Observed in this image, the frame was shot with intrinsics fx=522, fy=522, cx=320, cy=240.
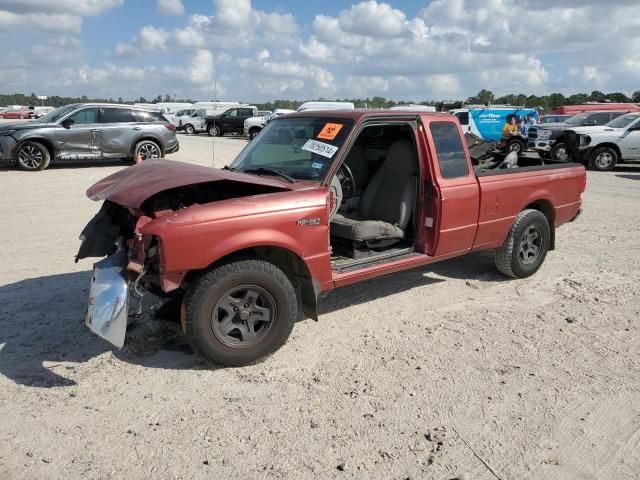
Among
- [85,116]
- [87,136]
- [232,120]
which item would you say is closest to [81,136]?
[87,136]

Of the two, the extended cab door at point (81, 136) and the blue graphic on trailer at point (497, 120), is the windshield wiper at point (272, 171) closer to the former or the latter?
the extended cab door at point (81, 136)

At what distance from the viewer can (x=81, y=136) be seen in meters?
13.7

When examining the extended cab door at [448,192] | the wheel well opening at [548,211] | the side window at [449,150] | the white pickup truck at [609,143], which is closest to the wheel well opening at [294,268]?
the extended cab door at [448,192]

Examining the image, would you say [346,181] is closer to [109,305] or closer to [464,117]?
[109,305]

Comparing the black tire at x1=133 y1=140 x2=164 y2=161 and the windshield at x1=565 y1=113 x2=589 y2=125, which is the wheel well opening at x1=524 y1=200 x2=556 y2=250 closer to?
the black tire at x1=133 y1=140 x2=164 y2=161

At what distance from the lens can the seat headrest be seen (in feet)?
16.2

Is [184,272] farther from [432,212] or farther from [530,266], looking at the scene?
[530,266]

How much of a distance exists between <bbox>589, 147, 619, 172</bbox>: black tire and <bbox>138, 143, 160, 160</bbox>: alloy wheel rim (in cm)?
1304

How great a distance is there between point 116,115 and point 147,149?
3.93ft

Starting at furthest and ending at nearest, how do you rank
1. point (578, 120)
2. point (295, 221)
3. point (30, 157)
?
1. point (578, 120)
2. point (30, 157)
3. point (295, 221)

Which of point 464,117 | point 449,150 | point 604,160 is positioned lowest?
point 604,160

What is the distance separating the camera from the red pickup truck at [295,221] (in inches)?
136

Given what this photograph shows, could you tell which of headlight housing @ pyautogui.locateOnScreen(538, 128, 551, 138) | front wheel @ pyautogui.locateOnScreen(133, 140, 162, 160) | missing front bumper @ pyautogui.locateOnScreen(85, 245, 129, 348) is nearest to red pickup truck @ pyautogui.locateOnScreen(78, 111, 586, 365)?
missing front bumper @ pyautogui.locateOnScreen(85, 245, 129, 348)

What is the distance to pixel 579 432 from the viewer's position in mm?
3041
